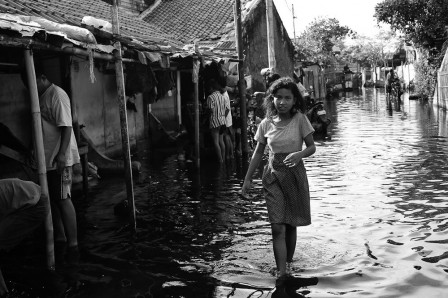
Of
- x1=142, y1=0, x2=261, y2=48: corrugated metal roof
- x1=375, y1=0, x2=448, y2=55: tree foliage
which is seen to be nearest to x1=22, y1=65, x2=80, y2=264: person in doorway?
x1=142, y1=0, x2=261, y2=48: corrugated metal roof

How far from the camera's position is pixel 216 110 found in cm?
1149

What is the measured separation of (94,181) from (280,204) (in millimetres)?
5812

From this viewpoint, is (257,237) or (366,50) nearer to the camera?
(257,237)

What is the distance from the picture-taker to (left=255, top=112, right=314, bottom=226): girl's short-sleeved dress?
4.65m

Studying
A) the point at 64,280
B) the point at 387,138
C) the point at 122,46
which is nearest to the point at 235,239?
the point at 64,280

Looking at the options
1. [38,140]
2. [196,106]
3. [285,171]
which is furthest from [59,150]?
[196,106]

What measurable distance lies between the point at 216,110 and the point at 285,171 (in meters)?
6.93

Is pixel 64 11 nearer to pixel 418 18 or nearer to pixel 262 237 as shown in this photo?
pixel 262 237

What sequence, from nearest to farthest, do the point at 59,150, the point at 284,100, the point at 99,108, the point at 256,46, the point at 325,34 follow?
the point at 284,100 < the point at 59,150 < the point at 99,108 < the point at 256,46 < the point at 325,34

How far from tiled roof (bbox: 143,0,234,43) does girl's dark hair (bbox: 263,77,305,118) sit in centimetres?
1586

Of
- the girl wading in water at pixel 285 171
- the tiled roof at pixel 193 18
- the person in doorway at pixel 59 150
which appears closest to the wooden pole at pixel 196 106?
the person in doorway at pixel 59 150

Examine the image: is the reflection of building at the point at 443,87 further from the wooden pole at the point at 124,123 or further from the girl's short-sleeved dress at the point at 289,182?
the girl's short-sleeved dress at the point at 289,182

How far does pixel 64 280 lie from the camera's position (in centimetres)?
471

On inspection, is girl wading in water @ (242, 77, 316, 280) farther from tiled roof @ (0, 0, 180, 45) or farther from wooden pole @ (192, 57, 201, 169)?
wooden pole @ (192, 57, 201, 169)
